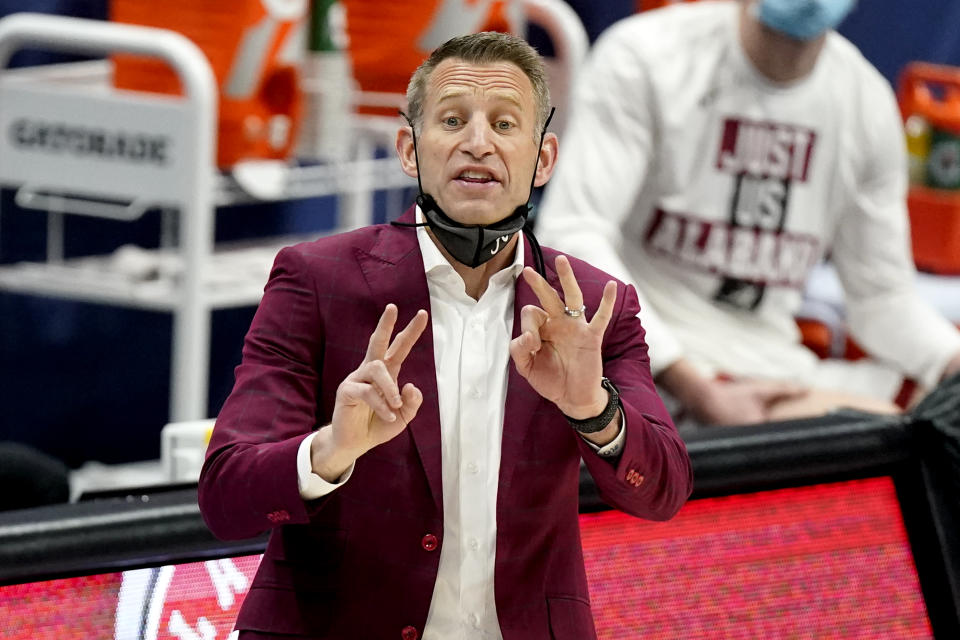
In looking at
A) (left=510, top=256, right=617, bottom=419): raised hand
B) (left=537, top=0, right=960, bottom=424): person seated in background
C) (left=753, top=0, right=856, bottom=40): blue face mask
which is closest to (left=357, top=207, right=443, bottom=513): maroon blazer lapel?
(left=510, top=256, right=617, bottom=419): raised hand

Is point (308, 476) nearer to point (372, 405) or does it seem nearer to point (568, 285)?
point (372, 405)

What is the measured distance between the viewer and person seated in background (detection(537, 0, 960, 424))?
296cm

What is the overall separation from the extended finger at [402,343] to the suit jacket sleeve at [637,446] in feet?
0.62

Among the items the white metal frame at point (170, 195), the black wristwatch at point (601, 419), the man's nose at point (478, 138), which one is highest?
the man's nose at point (478, 138)

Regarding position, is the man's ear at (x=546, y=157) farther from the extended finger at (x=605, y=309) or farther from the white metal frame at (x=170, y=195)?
the white metal frame at (x=170, y=195)

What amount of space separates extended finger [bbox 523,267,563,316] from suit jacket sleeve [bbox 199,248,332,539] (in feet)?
0.69

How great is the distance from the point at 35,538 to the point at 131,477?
82.9 inches

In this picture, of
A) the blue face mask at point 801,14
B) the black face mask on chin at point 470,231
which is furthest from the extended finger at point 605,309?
the blue face mask at point 801,14

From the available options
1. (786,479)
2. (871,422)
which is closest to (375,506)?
(786,479)

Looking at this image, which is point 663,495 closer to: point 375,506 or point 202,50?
point 375,506

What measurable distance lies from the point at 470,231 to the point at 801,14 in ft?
5.55

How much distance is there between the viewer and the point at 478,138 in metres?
1.31

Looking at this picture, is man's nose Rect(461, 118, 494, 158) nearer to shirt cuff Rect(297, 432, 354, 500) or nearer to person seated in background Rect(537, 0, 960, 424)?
shirt cuff Rect(297, 432, 354, 500)

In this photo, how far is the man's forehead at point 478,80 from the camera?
1331 mm
